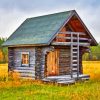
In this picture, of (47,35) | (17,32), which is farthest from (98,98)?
(17,32)

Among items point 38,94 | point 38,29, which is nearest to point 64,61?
point 38,29

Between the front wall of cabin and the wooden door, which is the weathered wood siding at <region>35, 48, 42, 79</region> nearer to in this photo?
the front wall of cabin

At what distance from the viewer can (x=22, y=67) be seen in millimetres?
30031

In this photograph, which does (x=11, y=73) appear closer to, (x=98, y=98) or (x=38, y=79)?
(x=38, y=79)

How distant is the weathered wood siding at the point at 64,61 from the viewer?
2964 cm

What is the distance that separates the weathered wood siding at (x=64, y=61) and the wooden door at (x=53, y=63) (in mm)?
349

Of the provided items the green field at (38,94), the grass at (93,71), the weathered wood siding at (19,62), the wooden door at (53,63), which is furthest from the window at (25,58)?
the grass at (93,71)

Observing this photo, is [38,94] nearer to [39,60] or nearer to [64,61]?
[39,60]

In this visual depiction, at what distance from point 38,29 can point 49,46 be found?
309 cm

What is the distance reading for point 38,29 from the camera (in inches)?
1177

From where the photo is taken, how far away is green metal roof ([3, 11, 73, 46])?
27.5 meters

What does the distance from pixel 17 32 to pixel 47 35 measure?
5983 mm

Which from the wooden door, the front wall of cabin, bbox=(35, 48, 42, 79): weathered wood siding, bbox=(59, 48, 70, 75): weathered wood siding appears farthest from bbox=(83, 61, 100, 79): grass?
bbox=(35, 48, 42, 79): weathered wood siding

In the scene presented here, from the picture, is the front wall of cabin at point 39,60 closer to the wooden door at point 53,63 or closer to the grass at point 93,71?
the wooden door at point 53,63
